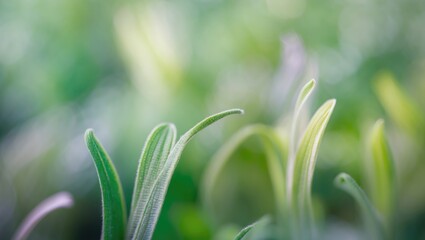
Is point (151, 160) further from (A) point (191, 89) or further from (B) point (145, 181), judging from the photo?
(A) point (191, 89)

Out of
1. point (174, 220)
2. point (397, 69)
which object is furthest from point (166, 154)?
point (397, 69)

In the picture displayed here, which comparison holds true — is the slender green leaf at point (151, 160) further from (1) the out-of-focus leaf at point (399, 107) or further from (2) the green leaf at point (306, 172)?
(1) the out-of-focus leaf at point (399, 107)

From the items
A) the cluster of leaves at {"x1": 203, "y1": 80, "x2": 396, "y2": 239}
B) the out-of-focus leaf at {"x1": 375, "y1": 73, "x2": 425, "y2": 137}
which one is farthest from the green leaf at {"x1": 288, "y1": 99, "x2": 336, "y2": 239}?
the out-of-focus leaf at {"x1": 375, "y1": 73, "x2": 425, "y2": 137}

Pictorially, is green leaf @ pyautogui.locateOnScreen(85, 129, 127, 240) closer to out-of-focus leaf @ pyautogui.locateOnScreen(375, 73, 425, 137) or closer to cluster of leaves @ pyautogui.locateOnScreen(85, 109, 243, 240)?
cluster of leaves @ pyautogui.locateOnScreen(85, 109, 243, 240)

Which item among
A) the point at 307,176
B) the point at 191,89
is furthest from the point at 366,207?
the point at 191,89

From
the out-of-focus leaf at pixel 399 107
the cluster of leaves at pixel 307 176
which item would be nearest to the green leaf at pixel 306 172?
the cluster of leaves at pixel 307 176

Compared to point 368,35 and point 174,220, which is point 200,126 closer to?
point 174,220
